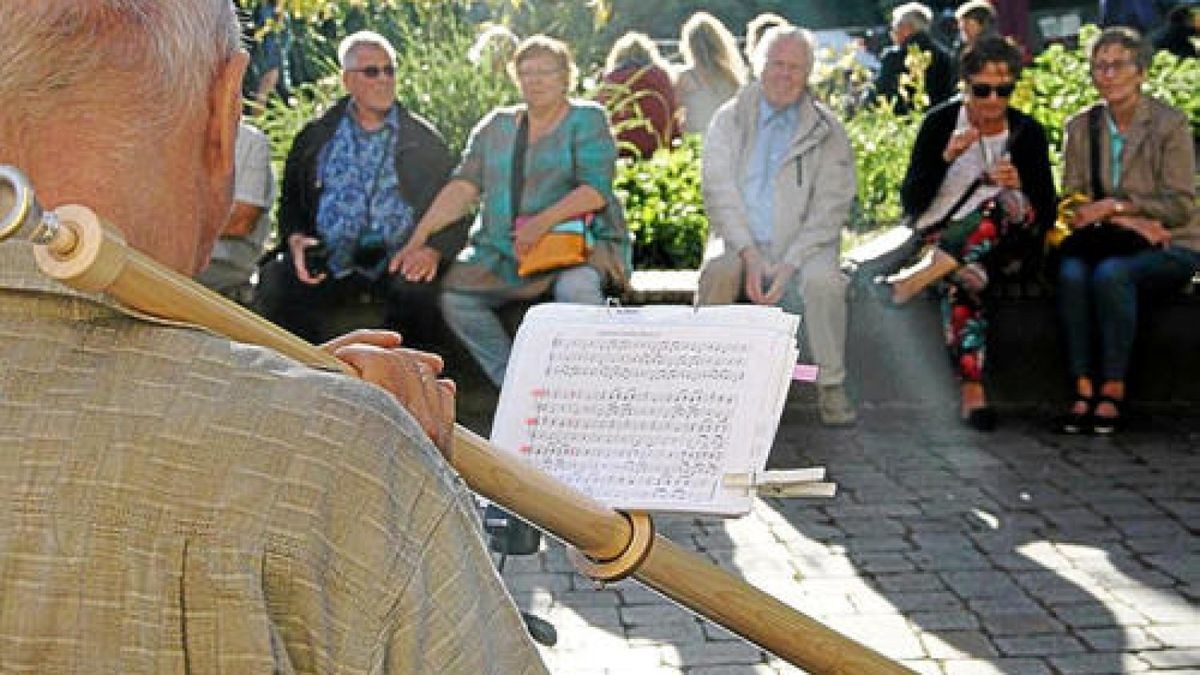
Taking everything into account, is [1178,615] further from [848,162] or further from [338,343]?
[338,343]

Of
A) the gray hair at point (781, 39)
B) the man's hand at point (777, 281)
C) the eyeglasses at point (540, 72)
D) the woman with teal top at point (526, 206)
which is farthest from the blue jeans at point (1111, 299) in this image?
the eyeglasses at point (540, 72)

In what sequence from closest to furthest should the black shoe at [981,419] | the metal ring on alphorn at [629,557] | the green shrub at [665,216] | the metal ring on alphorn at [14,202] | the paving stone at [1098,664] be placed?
1. the metal ring on alphorn at [14,202]
2. the metal ring on alphorn at [629,557]
3. the paving stone at [1098,664]
4. the black shoe at [981,419]
5. the green shrub at [665,216]

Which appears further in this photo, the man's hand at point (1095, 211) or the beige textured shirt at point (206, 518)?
the man's hand at point (1095, 211)

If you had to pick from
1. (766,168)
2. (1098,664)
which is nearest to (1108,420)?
(766,168)

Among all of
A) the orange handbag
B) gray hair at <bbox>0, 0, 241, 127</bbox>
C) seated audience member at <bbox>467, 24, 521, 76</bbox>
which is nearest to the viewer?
gray hair at <bbox>0, 0, 241, 127</bbox>

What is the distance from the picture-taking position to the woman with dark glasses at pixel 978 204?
8.08 metres

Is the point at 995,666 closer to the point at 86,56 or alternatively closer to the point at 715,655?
the point at 715,655

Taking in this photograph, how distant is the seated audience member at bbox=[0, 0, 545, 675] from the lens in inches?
60.3

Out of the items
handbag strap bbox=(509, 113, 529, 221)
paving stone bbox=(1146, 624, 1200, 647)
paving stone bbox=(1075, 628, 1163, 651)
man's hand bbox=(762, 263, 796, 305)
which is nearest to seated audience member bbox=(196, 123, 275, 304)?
handbag strap bbox=(509, 113, 529, 221)

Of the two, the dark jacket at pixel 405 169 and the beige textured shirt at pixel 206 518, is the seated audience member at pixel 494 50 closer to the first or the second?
the dark jacket at pixel 405 169

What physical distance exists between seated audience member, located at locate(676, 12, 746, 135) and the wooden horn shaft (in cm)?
816

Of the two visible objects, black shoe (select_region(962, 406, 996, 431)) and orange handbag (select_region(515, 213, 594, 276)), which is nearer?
orange handbag (select_region(515, 213, 594, 276))

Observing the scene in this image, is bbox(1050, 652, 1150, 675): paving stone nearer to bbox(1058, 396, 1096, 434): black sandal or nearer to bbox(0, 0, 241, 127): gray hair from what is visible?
bbox(1058, 396, 1096, 434): black sandal

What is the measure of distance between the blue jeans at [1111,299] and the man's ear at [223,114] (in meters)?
6.72
